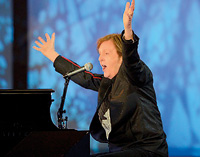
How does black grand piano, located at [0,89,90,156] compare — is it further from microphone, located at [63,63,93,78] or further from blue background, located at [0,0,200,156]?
blue background, located at [0,0,200,156]

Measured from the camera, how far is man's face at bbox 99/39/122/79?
A: 5.86 ft

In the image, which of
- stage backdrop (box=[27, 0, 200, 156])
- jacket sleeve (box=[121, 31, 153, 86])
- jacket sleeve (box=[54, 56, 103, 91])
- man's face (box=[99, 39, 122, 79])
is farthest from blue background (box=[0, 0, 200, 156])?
jacket sleeve (box=[121, 31, 153, 86])

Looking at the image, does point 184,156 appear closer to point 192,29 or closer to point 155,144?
point 192,29

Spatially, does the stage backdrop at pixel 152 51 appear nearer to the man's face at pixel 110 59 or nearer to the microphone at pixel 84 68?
the man's face at pixel 110 59

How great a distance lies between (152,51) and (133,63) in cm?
200

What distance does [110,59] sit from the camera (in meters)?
1.79

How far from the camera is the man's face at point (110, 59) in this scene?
1787 mm

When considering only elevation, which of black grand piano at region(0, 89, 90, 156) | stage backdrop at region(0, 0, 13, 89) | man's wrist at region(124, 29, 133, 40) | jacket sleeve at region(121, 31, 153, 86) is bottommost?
black grand piano at region(0, 89, 90, 156)

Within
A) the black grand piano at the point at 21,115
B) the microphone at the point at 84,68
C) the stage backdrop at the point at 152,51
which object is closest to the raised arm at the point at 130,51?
the microphone at the point at 84,68

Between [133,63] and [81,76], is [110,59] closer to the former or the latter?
[133,63]

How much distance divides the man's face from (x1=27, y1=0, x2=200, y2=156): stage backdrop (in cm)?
156

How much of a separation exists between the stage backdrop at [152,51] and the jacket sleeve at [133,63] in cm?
184

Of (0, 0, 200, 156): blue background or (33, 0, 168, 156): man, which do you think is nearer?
(33, 0, 168, 156): man

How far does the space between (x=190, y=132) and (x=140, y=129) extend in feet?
6.56
